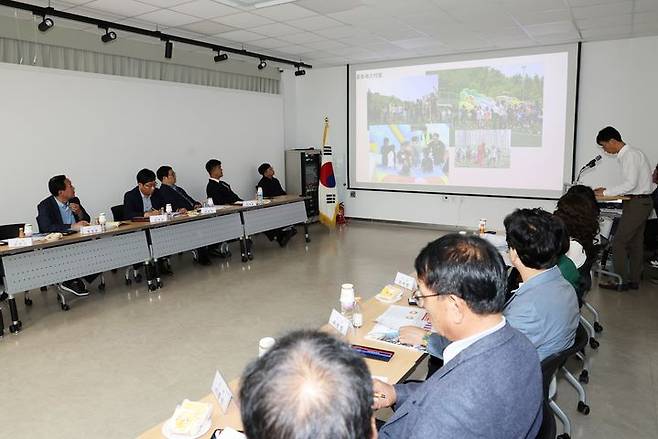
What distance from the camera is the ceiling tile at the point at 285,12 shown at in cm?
526

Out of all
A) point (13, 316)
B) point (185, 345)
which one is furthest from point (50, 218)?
point (185, 345)

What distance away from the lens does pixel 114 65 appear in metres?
6.68

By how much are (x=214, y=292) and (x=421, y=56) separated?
564 centimetres

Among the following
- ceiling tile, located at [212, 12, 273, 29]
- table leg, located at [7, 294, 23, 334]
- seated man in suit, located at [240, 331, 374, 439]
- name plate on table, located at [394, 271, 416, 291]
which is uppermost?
ceiling tile, located at [212, 12, 273, 29]

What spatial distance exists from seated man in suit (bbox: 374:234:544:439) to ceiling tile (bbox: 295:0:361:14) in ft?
14.1

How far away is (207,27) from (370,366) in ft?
18.1

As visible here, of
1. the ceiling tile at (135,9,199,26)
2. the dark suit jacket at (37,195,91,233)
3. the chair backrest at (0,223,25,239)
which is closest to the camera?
the chair backrest at (0,223,25,239)

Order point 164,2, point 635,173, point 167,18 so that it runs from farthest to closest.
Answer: point 167,18 → point 635,173 → point 164,2

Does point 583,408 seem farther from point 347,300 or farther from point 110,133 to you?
point 110,133

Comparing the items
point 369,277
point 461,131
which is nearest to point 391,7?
point 369,277

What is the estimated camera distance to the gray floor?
2928mm

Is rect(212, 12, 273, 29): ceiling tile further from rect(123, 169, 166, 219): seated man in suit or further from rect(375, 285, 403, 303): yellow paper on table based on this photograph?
rect(375, 285, 403, 303): yellow paper on table

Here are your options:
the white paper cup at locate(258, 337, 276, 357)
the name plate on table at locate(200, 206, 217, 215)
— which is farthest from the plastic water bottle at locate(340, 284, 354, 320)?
the name plate on table at locate(200, 206, 217, 215)

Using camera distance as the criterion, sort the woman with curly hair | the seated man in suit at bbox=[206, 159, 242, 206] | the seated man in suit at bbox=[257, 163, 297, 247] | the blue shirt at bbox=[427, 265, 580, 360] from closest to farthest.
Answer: the blue shirt at bbox=[427, 265, 580, 360], the woman with curly hair, the seated man in suit at bbox=[206, 159, 242, 206], the seated man in suit at bbox=[257, 163, 297, 247]
